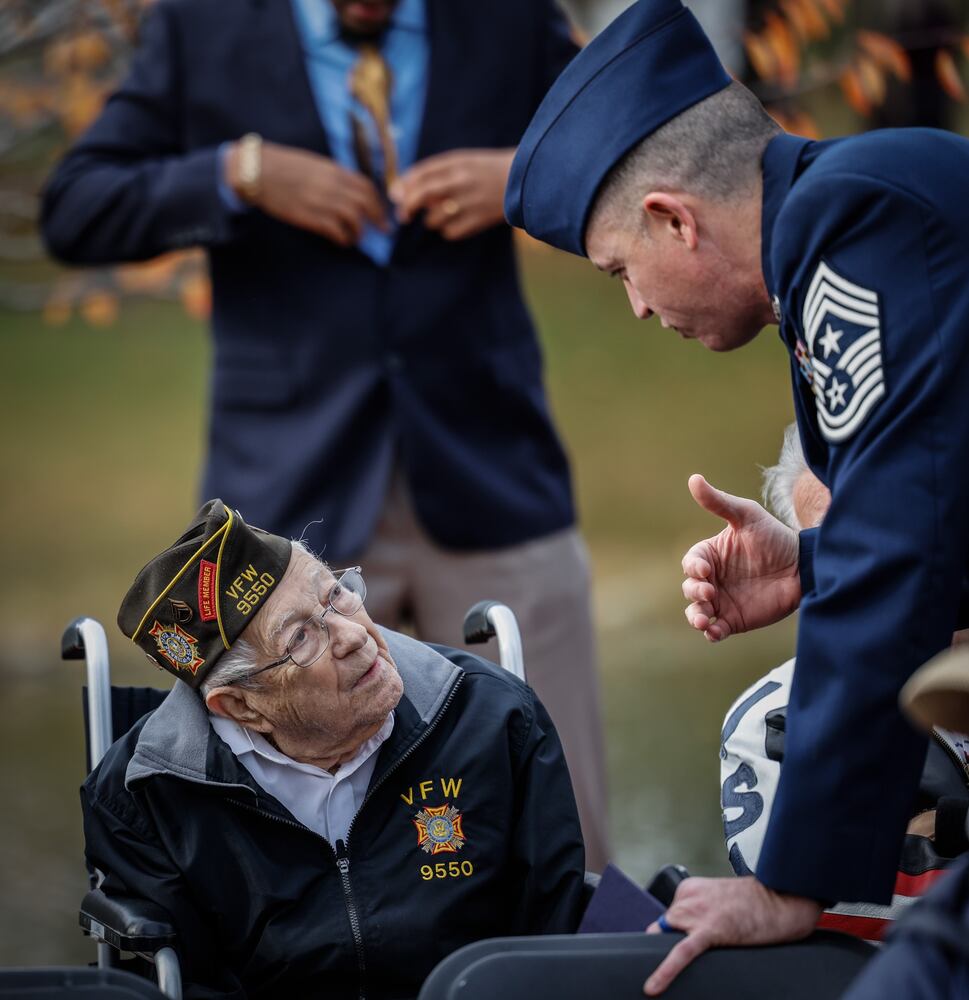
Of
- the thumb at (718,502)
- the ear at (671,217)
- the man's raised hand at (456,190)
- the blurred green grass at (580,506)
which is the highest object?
the ear at (671,217)

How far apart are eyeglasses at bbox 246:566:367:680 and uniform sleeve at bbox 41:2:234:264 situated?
121cm

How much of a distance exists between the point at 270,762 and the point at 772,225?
1127mm

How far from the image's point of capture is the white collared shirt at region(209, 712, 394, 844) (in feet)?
8.56

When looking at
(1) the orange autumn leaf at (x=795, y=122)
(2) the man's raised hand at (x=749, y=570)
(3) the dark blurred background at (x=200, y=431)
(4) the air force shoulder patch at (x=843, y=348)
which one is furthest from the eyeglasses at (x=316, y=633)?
(1) the orange autumn leaf at (x=795, y=122)

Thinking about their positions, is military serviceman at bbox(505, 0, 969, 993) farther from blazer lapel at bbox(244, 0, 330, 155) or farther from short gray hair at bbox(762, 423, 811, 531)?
blazer lapel at bbox(244, 0, 330, 155)

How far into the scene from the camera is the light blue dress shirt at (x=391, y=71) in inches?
145

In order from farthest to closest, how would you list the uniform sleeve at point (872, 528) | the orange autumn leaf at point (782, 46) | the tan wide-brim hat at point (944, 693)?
the orange autumn leaf at point (782, 46), the uniform sleeve at point (872, 528), the tan wide-brim hat at point (944, 693)

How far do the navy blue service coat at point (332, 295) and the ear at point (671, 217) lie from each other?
1.46 meters

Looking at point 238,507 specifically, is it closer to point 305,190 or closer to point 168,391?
point 305,190

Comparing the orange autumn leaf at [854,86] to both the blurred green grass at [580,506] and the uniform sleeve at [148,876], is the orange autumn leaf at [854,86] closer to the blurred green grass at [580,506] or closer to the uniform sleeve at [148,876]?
the blurred green grass at [580,506]

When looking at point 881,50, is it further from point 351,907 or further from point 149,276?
point 351,907

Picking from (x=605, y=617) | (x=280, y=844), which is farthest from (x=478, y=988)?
(x=605, y=617)

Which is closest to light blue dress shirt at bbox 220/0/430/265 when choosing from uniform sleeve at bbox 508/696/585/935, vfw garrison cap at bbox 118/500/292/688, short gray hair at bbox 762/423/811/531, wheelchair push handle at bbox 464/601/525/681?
wheelchair push handle at bbox 464/601/525/681

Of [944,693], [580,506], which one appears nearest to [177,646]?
[944,693]
